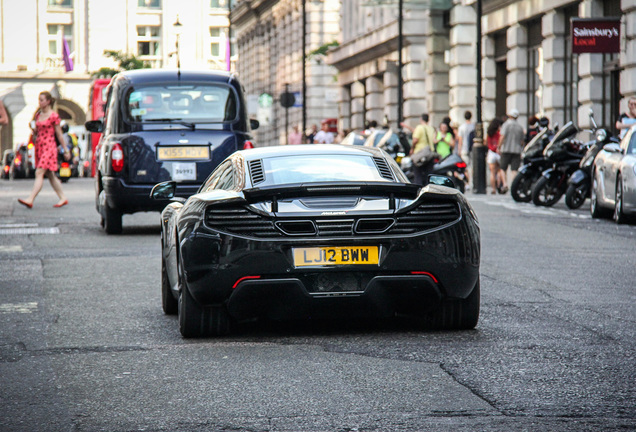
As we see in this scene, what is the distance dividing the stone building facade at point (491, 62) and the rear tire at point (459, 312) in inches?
794

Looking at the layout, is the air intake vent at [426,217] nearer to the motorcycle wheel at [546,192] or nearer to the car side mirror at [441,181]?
the car side mirror at [441,181]

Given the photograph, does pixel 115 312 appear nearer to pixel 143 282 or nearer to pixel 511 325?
pixel 143 282

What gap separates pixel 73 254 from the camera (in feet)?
42.9

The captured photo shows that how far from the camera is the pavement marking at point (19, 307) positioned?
862 centimetres

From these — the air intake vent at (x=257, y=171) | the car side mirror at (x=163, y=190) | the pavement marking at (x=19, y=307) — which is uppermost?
the air intake vent at (x=257, y=171)

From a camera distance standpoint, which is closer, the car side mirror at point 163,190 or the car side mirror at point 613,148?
the car side mirror at point 163,190

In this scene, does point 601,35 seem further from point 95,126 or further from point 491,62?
point 95,126

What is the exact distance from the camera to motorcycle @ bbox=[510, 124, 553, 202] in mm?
22328

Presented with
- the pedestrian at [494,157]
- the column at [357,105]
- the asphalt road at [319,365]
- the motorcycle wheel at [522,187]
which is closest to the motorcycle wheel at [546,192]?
the motorcycle wheel at [522,187]

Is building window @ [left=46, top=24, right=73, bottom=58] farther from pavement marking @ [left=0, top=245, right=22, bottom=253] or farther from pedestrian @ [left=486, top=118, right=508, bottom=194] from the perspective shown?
pavement marking @ [left=0, top=245, right=22, bottom=253]

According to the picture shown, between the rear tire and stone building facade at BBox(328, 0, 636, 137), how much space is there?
20161 millimetres

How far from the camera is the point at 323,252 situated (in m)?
6.94

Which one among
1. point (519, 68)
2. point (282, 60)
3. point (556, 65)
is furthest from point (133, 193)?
point (282, 60)

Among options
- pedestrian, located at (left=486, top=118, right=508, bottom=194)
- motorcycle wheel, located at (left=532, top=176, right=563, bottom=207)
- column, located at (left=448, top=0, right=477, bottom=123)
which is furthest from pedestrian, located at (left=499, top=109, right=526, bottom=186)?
column, located at (left=448, top=0, right=477, bottom=123)
